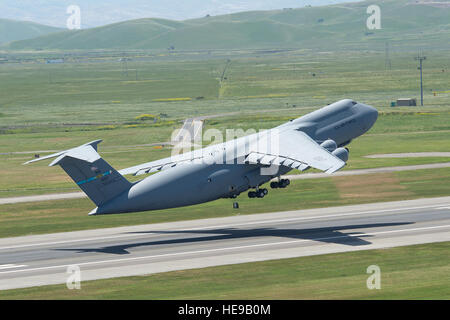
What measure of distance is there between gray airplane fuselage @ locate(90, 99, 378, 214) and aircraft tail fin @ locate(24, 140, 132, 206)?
595 mm

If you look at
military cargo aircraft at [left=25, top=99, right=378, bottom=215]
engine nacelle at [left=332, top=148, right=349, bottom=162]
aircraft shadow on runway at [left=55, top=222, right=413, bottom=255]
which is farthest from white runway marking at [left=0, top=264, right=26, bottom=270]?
engine nacelle at [left=332, top=148, right=349, bottom=162]

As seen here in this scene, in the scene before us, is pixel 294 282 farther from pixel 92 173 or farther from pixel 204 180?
pixel 92 173

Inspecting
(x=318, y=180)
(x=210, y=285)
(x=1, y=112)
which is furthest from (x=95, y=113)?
(x=210, y=285)

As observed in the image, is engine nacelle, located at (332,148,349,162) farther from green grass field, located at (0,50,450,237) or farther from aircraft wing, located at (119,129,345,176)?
green grass field, located at (0,50,450,237)

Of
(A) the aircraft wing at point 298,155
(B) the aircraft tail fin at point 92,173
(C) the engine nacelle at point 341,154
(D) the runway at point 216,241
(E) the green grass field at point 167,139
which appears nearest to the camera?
(D) the runway at point 216,241

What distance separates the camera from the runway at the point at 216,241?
46.6m

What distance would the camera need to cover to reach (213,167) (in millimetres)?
54375

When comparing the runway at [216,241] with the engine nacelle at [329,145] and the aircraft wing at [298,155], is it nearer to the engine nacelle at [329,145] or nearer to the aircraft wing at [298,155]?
the aircraft wing at [298,155]

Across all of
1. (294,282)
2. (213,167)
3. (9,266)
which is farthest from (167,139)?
(294,282)

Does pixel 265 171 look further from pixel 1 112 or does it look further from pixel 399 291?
pixel 1 112

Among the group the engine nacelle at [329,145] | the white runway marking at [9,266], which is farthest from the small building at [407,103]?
the white runway marking at [9,266]

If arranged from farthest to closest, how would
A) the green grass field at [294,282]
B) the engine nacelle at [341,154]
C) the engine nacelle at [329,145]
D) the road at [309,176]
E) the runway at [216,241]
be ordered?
the road at [309,176], the engine nacelle at [329,145], the engine nacelle at [341,154], the runway at [216,241], the green grass field at [294,282]

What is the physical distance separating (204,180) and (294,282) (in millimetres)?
14192

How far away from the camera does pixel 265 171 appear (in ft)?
187
